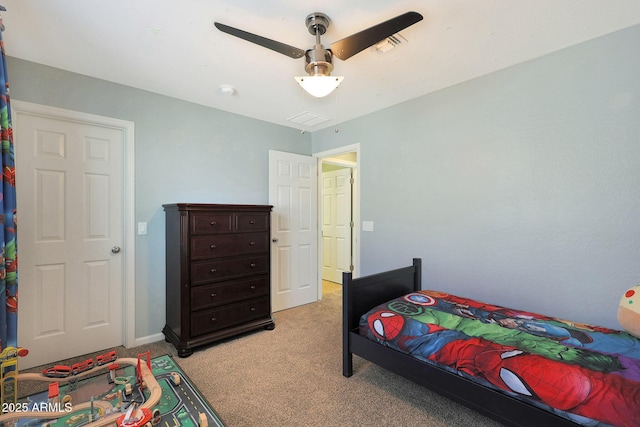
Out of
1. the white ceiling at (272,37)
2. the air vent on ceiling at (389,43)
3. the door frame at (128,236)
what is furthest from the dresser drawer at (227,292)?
the air vent on ceiling at (389,43)

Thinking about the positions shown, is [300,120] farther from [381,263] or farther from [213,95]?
[381,263]

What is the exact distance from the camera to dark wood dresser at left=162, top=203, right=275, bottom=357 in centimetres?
260

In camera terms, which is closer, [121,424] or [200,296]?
[121,424]

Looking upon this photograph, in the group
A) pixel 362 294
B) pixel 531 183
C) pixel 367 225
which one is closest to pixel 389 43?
pixel 531 183

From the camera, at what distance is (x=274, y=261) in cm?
371

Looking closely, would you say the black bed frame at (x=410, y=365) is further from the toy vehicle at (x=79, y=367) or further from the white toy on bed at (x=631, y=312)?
the toy vehicle at (x=79, y=367)

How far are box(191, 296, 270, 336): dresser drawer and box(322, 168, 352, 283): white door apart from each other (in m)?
2.26

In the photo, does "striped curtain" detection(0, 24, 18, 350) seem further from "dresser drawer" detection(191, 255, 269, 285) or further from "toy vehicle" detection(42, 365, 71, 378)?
"dresser drawer" detection(191, 255, 269, 285)

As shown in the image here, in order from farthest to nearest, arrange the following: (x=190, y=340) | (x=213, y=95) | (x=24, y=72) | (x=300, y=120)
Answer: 1. (x=300, y=120)
2. (x=213, y=95)
3. (x=190, y=340)
4. (x=24, y=72)

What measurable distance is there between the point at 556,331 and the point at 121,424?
2.29 metres

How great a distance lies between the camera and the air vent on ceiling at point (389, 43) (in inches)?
77.9

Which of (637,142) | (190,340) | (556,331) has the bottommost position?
(190,340)

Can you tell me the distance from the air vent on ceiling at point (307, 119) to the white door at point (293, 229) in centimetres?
45

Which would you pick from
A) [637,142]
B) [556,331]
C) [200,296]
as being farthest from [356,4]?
[200,296]
